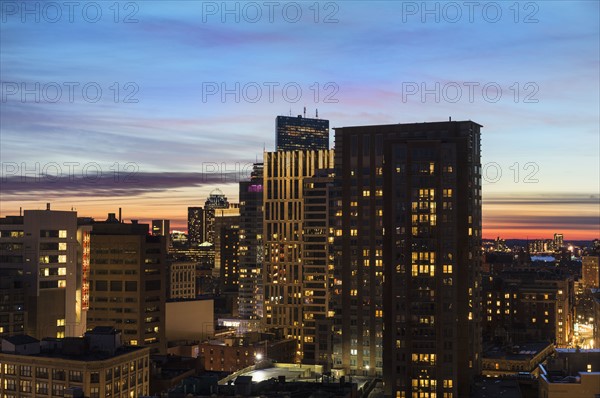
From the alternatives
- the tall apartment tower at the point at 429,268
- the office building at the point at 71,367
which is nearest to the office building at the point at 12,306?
the office building at the point at 71,367

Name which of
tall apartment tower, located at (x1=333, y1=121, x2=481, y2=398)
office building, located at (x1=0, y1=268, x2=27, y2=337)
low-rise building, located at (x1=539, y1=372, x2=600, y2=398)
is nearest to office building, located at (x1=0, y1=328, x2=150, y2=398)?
tall apartment tower, located at (x1=333, y1=121, x2=481, y2=398)

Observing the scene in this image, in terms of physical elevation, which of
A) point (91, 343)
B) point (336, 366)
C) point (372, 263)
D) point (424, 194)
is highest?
point (424, 194)

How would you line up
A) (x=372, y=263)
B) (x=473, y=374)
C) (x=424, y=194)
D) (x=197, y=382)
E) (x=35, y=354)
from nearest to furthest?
1. (x=197, y=382)
2. (x=35, y=354)
3. (x=424, y=194)
4. (x=473, y=374)
5. (x=372, y=263)

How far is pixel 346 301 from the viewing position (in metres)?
189

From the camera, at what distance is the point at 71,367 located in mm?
134500

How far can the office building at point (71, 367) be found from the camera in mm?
134625

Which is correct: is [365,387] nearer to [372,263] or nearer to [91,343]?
[372,263]

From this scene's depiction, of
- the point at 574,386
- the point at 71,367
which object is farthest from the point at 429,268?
the point at 71,367

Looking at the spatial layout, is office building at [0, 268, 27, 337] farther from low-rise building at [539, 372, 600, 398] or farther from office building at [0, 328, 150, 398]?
low-rise building at [539, 372, 600, 398]

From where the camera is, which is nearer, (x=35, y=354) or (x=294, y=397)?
(x=294, y=397)

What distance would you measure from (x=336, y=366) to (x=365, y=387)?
2629 centimetres

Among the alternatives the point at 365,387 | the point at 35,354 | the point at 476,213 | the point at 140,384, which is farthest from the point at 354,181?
the point at 35,354

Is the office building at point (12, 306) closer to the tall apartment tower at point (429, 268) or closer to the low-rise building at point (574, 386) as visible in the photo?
the tall apartment tower at point (429, 268)

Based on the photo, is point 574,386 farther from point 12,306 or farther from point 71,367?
point 12,306
